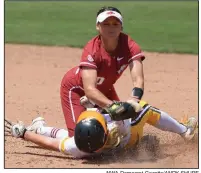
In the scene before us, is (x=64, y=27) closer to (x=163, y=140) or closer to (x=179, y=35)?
(x=179, y=35)

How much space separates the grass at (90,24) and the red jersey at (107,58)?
802 centimetres

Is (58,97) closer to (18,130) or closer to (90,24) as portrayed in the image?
(18,130)

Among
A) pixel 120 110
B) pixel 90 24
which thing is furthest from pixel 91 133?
pixel 90 24

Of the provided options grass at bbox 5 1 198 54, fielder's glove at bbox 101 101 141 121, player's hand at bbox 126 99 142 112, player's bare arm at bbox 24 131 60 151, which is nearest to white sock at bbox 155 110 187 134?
player's hand at bbox 126 99 142 112

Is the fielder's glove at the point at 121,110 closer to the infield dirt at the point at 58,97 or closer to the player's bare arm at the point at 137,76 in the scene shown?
the player's bare arm at the point at 137,76

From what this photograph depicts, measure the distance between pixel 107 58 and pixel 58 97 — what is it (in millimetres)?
3283

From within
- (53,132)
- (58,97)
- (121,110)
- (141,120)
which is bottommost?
(58,97)

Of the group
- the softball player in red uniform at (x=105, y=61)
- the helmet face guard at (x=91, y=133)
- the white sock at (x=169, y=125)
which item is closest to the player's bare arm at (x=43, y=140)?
the softball player in red uniform at (x=105, y=61)

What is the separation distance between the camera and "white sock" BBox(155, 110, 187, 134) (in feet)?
20.5

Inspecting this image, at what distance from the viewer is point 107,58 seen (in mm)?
5883

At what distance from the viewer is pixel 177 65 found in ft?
39.0

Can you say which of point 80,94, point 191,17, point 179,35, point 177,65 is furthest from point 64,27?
point 80,94

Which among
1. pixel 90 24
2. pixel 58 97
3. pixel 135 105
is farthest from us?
pixel 90 24

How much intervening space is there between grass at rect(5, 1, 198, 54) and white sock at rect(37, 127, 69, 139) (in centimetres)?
785
